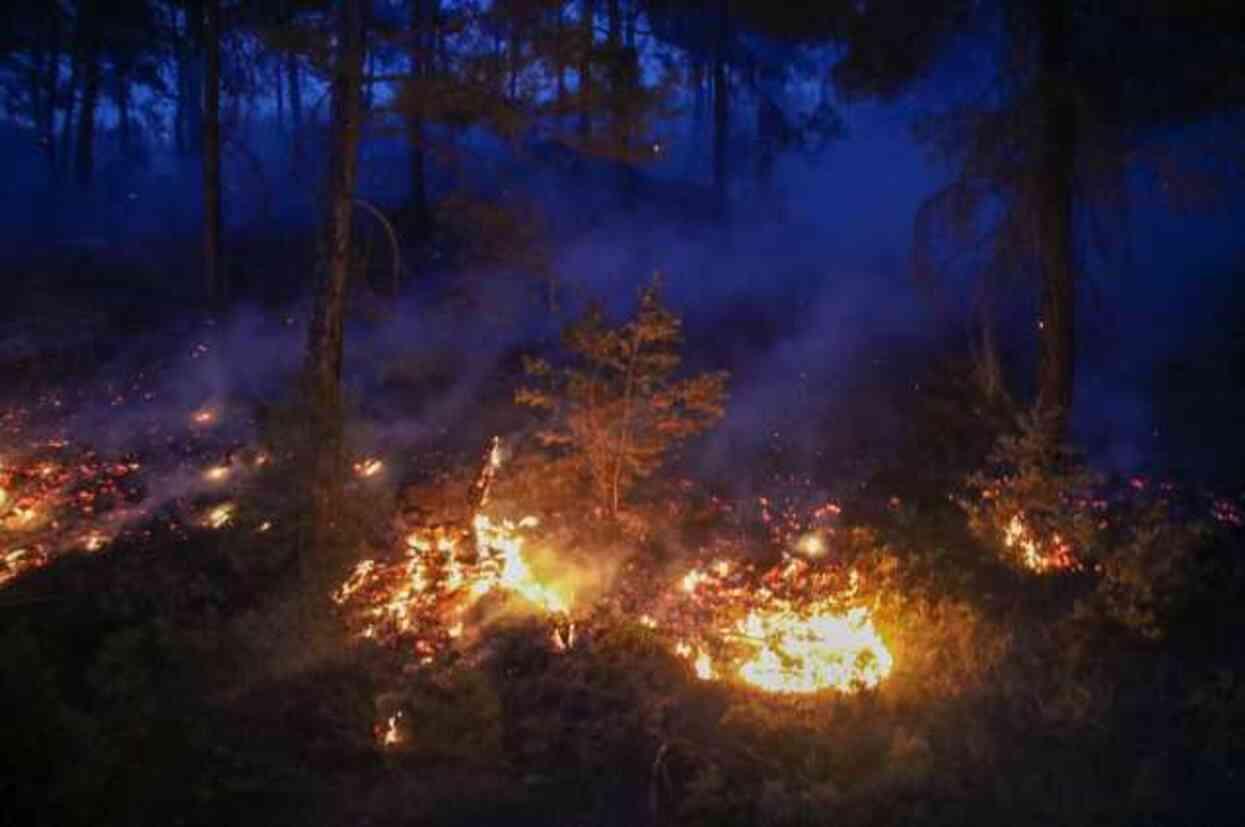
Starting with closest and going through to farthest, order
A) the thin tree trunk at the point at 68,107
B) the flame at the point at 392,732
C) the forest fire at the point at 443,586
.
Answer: the flame at the point at 392,732 → the forest fire at the point at 443,586 → the thin tree trunk at the point at 68,107

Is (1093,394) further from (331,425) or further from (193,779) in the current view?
(193,779)

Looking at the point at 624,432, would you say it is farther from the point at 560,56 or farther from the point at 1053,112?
the point at 1053,112

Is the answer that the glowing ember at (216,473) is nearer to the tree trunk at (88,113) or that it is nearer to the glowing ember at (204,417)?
the glowing ember at (204,417)

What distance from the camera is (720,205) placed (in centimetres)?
2269

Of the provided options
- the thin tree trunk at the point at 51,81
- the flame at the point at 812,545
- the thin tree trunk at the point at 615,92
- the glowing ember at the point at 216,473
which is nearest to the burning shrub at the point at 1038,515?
the flame at the point at 812,545

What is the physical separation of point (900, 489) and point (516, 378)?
227 inches

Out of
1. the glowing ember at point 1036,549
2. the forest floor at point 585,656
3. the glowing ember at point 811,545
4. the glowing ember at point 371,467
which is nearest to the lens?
the forest floor at point 585,656

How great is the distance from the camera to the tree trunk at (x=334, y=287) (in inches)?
304

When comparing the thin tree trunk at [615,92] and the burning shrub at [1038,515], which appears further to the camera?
the thin tree trunk at [615,92]

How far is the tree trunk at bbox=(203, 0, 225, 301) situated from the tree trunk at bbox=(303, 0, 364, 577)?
27.0 feet

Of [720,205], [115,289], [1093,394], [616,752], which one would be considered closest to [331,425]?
[616,752]

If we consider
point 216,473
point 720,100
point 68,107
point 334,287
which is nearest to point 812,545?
point 334,287

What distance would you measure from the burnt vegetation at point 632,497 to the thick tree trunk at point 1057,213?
0.04 meters

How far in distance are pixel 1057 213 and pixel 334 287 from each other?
6.79 metres
